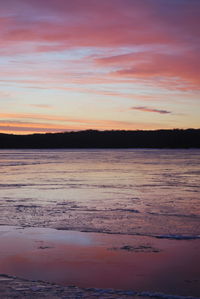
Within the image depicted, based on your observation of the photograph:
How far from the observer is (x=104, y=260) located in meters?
6.89

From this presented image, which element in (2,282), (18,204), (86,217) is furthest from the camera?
(18,204)

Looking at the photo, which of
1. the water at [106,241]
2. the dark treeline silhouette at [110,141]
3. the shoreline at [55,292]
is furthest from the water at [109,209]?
the dark treeline silhouette at [110,141]

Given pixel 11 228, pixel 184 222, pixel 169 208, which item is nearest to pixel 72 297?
pixel 11 228

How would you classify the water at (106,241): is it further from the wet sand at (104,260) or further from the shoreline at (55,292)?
the shoreline at (55,292)

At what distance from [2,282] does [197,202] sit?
8.76 meters

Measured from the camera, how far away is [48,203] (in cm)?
1316

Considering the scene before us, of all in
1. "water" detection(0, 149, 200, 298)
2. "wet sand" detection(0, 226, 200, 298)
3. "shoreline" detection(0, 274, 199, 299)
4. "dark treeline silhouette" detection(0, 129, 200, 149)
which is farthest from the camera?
"dark treeline silhouette" detection(0, 129, 200, 149)

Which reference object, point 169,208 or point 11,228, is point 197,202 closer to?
point 169,208

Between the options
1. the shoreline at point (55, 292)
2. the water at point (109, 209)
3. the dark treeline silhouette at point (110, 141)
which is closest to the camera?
the shoreline at point (55, 292)

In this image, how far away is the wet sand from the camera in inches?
230

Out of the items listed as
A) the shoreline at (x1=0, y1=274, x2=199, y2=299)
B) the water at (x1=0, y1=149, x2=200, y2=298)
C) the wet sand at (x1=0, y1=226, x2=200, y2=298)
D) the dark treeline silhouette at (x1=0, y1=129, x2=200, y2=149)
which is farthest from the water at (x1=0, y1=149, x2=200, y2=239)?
the dark treeline silhouette at (x1=0, y1=129, x2=200, y2=149)

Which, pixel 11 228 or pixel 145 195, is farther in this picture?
pixel 145 195

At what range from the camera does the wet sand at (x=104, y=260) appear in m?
5.84

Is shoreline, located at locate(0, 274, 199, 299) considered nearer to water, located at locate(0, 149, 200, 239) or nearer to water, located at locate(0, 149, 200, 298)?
water, located at locate(0, 149, 200, 298)
